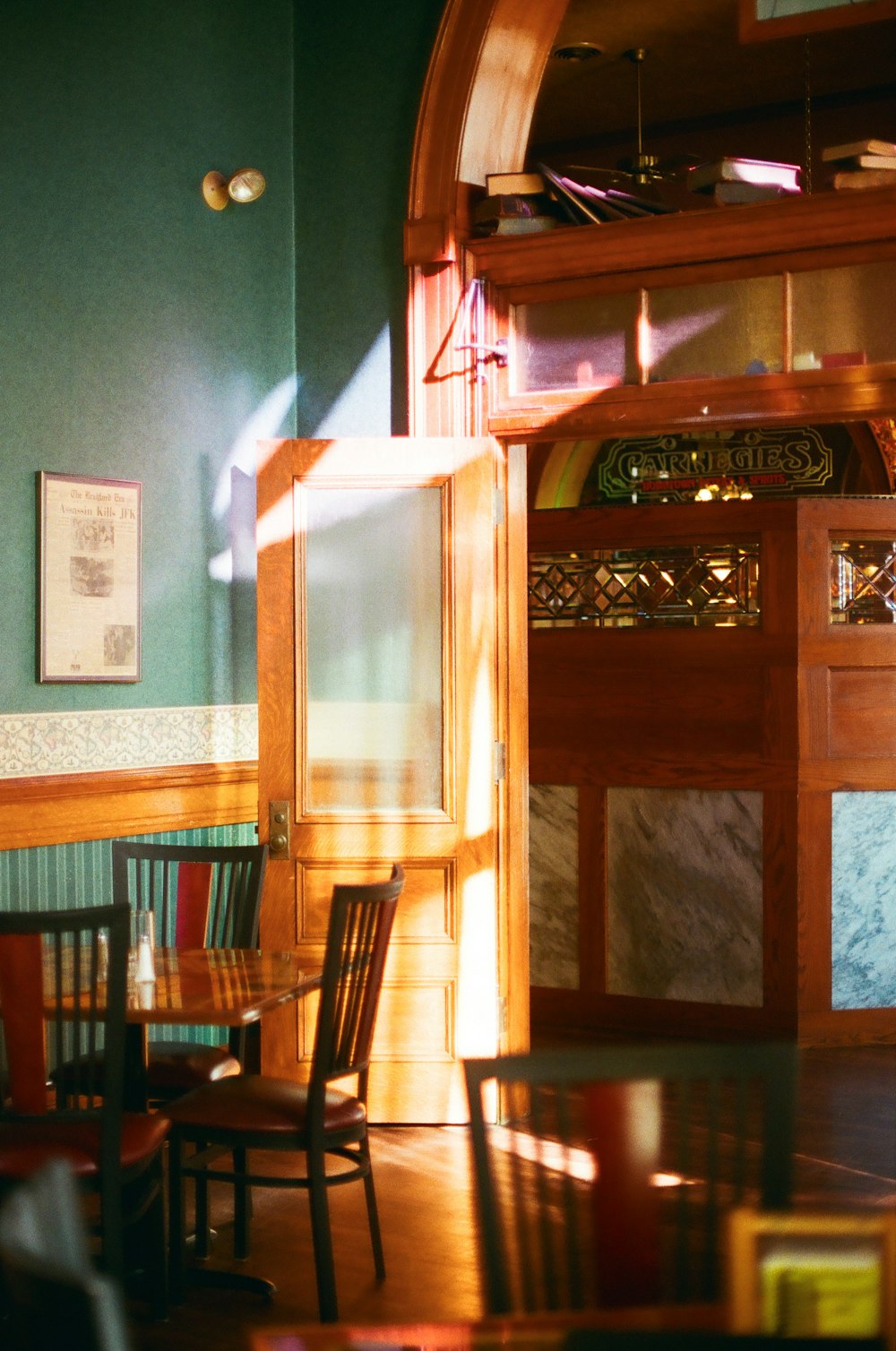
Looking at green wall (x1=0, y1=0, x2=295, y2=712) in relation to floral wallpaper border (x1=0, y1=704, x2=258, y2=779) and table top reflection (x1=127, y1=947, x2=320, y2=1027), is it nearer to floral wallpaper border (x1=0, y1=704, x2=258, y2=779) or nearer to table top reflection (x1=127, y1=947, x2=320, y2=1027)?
floral wallpaper border (x1=0, y1=704, x2=258, y2=779)

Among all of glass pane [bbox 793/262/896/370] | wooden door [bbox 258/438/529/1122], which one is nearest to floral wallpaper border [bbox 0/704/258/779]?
wooden door [bbox 258/438/529/1122]

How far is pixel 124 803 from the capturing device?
4594 mm

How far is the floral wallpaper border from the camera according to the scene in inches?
167

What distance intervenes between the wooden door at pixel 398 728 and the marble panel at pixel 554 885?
60.8 inches

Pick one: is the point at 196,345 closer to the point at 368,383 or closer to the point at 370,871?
the point at 368,383

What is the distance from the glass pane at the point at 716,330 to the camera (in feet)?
14.7

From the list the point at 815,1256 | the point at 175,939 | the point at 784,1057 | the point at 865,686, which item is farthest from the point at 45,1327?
the point at 865,686

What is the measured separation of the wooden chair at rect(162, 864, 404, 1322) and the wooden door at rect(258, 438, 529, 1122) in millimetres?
1218

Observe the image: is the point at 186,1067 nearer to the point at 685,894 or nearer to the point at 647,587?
the point at 685,894

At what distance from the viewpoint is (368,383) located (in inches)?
204

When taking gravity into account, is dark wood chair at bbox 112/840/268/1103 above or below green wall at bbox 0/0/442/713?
below

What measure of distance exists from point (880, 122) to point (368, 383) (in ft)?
10.1

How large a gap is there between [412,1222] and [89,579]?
2.08 m

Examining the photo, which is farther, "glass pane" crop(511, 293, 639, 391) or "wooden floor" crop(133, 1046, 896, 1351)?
"glass pane" crop(511, 293, 639, 391)
